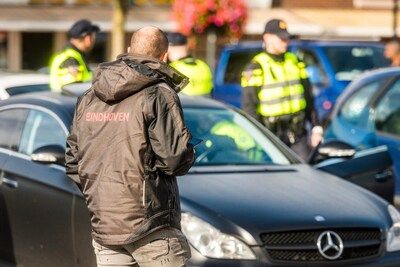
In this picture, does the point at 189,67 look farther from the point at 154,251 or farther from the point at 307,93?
the point at 154,251

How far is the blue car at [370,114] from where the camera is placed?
384 inches

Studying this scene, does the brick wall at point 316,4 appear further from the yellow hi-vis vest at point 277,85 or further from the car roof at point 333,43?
the yellow hi-vis vest at point 277,85

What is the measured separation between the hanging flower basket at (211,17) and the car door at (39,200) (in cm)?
2111

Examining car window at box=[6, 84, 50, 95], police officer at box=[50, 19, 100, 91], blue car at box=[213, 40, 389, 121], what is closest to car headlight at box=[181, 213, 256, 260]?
police officer at box=[50, 19, 100, 91]

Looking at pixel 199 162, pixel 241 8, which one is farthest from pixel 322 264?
pixel 241 8

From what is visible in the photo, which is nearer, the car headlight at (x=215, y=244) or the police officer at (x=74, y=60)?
the car headlight at (x=215, y=244)

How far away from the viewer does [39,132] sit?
26.8ft

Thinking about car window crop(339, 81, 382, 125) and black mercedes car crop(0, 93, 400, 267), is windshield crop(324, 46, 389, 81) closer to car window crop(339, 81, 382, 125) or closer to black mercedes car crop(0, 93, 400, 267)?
car window crop(339, 81, 382, 125)

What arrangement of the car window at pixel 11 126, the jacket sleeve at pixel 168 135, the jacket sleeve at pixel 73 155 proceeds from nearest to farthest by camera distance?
the jacket sleeve at pixel 168 135
the jacket sleeve at pixel 73 155
the car window at pixel 11 126

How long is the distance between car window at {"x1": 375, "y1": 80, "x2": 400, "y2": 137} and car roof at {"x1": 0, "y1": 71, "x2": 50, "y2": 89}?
10.5ft

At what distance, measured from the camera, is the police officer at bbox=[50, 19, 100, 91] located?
35.4 feet

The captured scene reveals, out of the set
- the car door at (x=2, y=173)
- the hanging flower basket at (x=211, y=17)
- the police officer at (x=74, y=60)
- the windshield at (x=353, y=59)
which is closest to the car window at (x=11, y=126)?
the car door at (x=2, y=173)

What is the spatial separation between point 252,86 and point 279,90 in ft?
0.71

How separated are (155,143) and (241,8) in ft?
83.0
